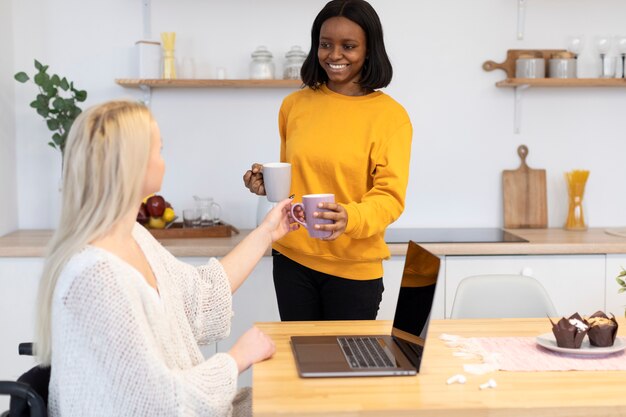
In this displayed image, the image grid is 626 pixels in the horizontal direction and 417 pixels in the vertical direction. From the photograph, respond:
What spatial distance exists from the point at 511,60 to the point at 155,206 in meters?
1.63

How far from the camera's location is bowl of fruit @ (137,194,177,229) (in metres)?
3.29

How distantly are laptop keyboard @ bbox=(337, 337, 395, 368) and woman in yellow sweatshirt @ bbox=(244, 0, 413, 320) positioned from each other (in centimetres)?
43

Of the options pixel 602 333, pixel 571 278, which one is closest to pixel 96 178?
pixel 602 333

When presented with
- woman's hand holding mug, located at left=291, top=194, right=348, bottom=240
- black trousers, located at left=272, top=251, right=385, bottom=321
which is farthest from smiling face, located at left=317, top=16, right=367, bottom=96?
black trousers, located at left=272, top=251, right=385, bottom=321

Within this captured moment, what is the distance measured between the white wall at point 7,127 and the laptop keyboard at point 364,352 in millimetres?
2037

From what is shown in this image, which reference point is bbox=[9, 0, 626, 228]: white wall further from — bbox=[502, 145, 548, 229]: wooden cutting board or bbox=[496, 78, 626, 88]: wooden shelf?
bbox=[496, 78, 626, 88]: wooden shelf

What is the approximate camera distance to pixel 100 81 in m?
3.54

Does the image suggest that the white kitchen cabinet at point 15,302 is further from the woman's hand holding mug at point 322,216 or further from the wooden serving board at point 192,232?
the woman's hand holding mug at point 322,216

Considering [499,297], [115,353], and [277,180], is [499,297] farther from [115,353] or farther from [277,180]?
[115,353]

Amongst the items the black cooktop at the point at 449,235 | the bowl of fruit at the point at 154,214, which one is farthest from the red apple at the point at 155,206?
the black cooktop at the point at 449,235

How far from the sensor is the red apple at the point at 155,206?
329cm

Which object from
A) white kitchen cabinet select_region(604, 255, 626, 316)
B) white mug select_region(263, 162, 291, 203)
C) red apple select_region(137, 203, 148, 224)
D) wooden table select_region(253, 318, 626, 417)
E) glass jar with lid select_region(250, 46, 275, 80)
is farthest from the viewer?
glass jar with lid select_region(250, 46, 275, 80)

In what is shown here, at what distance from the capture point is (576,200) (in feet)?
11.7

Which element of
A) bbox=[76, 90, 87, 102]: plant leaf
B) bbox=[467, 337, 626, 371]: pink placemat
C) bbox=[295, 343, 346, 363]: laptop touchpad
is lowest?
bbox=[467, 337, 626, 371]: pink placemat
